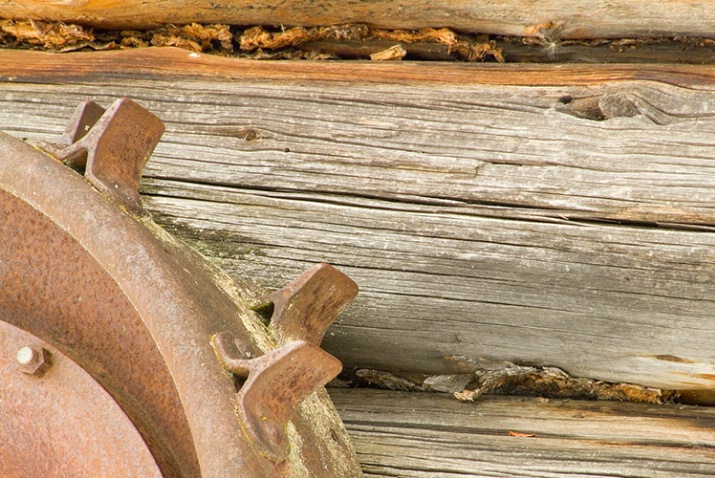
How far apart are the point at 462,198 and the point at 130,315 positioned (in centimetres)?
86

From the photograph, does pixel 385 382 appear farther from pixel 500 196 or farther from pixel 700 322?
pixel 700 322

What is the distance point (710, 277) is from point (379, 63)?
3.25 ft

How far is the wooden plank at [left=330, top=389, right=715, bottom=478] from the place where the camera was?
1.75m

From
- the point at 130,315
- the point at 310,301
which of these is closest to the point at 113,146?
the point at 130,315

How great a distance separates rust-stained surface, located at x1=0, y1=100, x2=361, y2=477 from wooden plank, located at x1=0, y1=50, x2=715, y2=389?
36 cm

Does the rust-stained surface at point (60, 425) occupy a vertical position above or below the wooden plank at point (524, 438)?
above

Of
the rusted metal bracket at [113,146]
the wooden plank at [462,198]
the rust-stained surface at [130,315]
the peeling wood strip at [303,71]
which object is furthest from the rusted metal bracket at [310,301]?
the peeling wood strip at [303,71]

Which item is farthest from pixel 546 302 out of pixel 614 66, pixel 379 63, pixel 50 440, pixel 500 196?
pixel 50 440

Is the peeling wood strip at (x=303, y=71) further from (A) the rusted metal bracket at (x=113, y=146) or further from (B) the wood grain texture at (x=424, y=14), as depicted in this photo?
(A) the rusted metal bracket at (x=113, y=146)

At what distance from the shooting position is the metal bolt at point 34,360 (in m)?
1.33

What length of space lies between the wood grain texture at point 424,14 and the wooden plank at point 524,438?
96cm

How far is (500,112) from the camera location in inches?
73.3

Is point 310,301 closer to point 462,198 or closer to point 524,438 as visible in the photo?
point 462,198

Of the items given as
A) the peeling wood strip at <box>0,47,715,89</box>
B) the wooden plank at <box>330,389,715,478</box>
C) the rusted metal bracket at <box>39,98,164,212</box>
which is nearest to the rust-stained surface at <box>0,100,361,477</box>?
the rusted metal bracket at <box>39,98,164,212</box>
